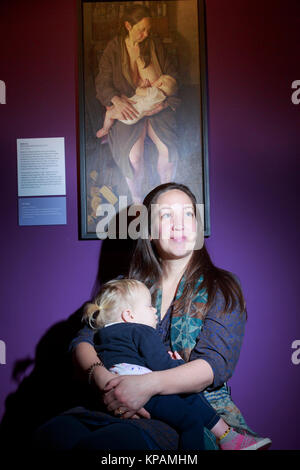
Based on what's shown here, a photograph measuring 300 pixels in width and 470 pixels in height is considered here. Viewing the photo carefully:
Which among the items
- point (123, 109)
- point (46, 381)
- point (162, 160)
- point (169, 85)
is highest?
point (169, 85)

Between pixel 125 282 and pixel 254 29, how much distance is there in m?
1.66

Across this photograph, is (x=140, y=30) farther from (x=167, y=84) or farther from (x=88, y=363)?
(x=88, y=363)

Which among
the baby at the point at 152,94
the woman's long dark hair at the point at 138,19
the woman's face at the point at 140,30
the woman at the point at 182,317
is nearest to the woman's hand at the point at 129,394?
the woman at the point at 182,317

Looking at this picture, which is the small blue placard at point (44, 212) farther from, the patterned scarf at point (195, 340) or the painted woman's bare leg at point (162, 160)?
the patterned scarf at point (195, 340)

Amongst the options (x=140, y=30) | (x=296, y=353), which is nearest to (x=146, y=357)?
(x=296, y=353)

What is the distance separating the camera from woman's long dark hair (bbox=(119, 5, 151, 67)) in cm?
215

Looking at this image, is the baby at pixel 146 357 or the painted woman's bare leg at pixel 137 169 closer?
the baby at pixel 146 357

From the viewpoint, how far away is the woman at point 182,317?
1.31 m

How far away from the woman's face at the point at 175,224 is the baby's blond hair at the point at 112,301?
0.27 metres

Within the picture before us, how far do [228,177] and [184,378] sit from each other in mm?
1212

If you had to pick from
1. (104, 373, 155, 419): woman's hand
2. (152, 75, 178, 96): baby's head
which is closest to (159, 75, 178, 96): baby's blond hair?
(152, 75, 178, 96): baby's head

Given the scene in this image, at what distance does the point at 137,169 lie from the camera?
2.16 meters

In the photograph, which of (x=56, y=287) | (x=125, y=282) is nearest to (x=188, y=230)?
(x=125, y=282)
